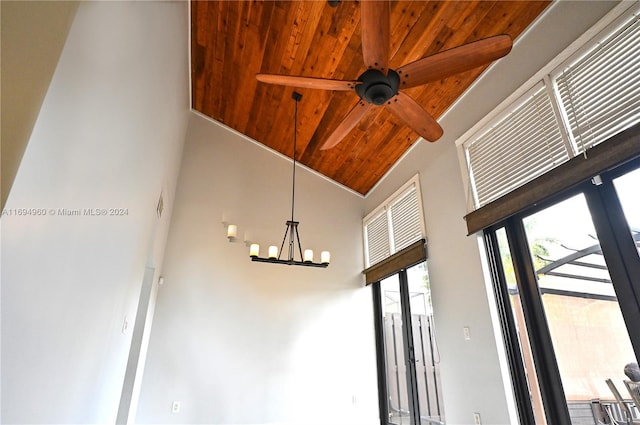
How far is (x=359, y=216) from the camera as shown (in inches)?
207

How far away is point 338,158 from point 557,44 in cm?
271

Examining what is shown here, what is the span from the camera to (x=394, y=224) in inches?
171

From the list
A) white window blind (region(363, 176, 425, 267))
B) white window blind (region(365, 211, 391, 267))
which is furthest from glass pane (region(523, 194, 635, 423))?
white window blind (region(365, 211, 391, 267))

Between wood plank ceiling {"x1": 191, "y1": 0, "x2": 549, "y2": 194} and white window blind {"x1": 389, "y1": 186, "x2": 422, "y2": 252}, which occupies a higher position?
wood plank ceiling {"x1": 191, "y1": 0, "x2": 549, "y2": 194}

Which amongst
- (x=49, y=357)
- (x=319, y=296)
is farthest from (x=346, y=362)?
(x=49, y=357)

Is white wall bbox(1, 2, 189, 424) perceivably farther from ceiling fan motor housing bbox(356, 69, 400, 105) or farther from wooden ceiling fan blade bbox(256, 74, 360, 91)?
ceiling fan motor housing bbox(356, 69, 400, 105)

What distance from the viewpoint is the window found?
2014mm

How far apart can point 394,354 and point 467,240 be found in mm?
1845

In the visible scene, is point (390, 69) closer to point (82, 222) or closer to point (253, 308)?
point (82, 222)

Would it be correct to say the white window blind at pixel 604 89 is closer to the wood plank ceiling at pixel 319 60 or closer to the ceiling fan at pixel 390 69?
the wood plank ceiling at pixel 319 60

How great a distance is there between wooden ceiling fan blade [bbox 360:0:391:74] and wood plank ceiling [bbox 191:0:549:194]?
1.16 m

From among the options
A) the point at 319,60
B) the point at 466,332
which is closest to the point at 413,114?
the point at 319,60

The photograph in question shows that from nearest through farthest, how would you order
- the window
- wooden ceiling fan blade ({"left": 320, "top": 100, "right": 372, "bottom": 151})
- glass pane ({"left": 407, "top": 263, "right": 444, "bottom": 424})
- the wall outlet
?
the window → wooden ceiling fan blade ({"left": 320, "top": 100, "right": 372, "bottom": 151}) → the wall outlet → glass pane ({"left": 407, "top": 263, "right": 444, "bottom": 424})

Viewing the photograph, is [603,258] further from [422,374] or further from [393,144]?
[393,144]
